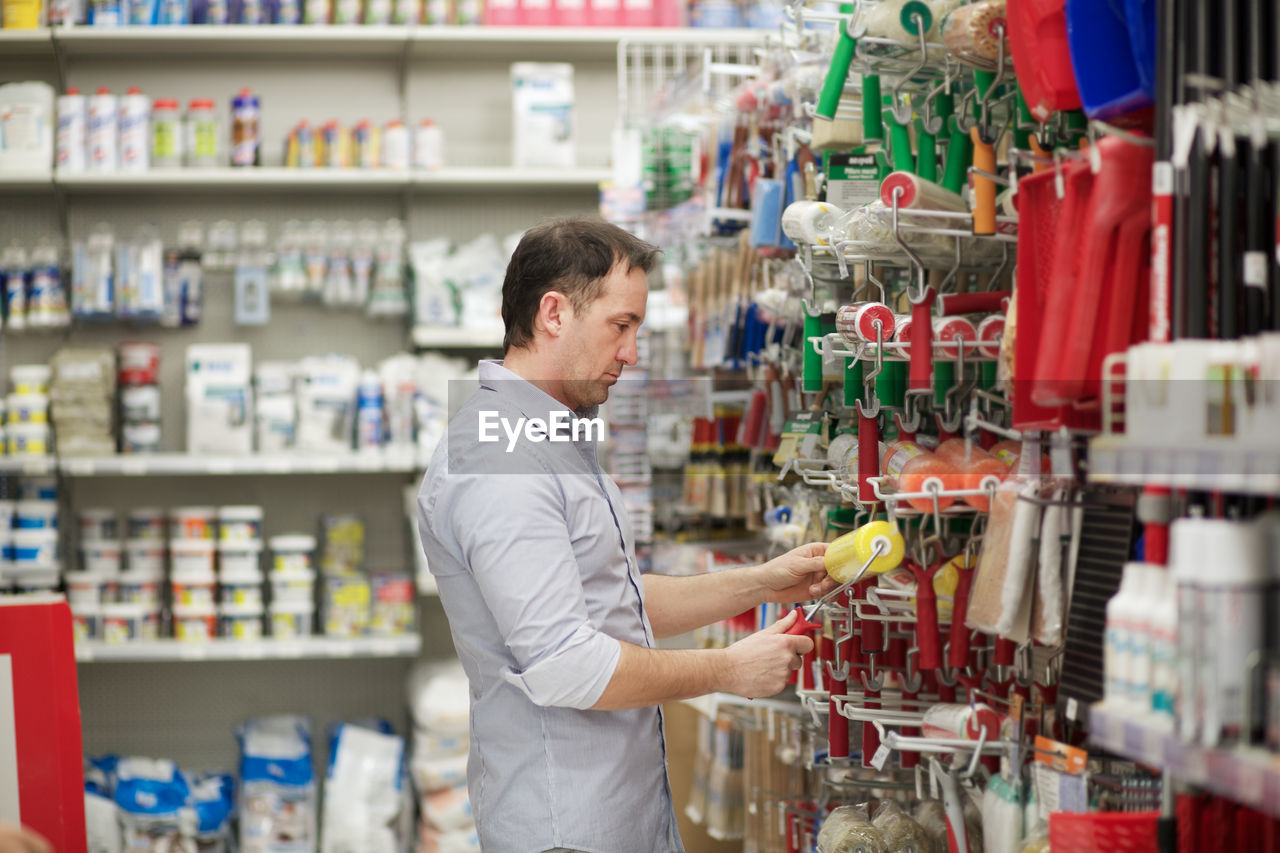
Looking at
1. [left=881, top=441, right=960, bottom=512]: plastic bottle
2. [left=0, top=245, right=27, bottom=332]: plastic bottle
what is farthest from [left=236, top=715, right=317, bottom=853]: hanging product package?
[left=881, top=441, right=960, bottom=512]: plastic bottle

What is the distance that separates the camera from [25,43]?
4.07 metres

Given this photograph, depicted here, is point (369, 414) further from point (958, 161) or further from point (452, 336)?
point (958, 161)

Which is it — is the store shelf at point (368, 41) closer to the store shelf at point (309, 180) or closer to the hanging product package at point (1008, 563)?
the store shelf at point (309, 180)

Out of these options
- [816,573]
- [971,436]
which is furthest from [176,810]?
[971,436]

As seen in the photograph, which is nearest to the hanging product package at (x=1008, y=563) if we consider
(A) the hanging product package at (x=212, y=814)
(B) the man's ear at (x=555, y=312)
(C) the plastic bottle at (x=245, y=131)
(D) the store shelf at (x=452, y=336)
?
(B) the man's ear at (x=555, y=312)

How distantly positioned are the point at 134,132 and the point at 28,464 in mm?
1113

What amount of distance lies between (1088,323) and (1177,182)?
0.20 m

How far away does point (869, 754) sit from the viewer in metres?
2.04

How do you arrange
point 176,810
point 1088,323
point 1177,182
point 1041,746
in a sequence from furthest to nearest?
point 176,810, point 1041,746, point 1088,323, point 1177,182

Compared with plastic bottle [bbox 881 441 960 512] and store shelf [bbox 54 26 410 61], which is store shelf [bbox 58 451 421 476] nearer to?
store shelf [bbox 54 26 410 61]

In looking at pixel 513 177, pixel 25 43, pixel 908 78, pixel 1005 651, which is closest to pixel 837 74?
pixel 908 78

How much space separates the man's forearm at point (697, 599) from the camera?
220cm

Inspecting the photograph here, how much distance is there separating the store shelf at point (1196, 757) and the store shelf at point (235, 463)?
3092 mm

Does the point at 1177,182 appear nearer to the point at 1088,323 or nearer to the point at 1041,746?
the point at 1088,323
